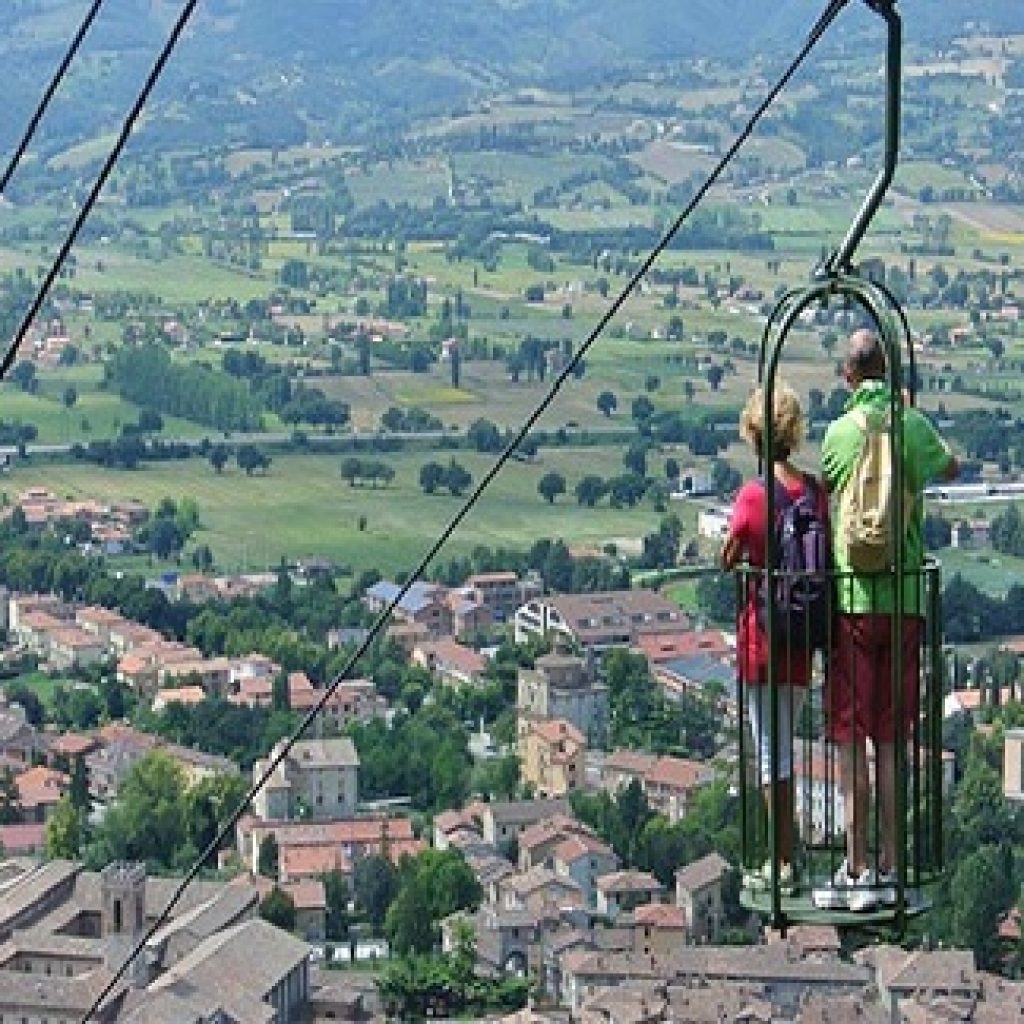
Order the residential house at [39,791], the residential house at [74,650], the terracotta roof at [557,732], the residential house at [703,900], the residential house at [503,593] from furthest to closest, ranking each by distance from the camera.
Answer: the residential house at [503,593] < the residential house at [74,650] < the terracotta roof at [557,732] < the residential house at [39,791] < the residential house at [703,900]

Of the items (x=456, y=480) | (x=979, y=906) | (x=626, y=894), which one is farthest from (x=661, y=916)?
(x=456, y=480)

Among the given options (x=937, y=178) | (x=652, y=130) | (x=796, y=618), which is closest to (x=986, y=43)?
(x=652, y=130)

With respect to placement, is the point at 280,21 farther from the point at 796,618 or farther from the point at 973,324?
the point at 796,618

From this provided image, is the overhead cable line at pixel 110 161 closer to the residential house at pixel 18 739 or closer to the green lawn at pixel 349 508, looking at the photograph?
the residential house at pixel 18 739

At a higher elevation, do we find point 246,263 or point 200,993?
point 246,263

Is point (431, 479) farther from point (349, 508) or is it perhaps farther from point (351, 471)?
point (351, 471)

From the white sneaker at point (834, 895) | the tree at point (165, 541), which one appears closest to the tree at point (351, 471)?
the tree at point (165, 541)

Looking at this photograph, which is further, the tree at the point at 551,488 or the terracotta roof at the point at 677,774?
the tree at the point at 551,488
